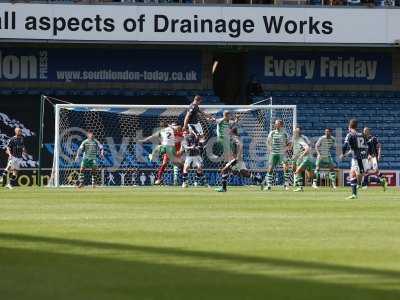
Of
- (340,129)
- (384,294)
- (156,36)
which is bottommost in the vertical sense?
(384,294)

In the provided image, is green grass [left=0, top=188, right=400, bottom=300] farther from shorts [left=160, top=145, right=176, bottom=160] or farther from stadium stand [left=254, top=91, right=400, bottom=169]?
stadium stand [left=254, top=91, right=400, bottom=169]

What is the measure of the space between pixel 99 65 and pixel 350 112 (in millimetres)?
10788

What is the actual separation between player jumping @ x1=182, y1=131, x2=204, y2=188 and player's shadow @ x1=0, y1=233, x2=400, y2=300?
2432 centimetres

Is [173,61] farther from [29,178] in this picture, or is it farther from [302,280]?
[302,280]

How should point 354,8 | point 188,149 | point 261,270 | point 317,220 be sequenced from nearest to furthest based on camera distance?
point 261,270, point 317,220, point 188,149, point 354,8

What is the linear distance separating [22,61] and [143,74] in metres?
5.08

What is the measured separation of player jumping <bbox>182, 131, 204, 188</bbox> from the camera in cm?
3831

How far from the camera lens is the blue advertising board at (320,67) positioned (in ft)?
165

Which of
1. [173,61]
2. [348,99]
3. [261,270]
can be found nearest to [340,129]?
[348,99]

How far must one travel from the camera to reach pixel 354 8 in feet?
155

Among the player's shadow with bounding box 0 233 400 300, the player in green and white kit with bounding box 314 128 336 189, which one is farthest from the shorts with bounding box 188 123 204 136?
the player's shadow with bounding box 0 233 400 300

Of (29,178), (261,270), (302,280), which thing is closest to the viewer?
(302,280)

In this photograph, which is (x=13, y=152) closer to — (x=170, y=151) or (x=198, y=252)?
(x=170, y=151)

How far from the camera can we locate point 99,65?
4881 cm
